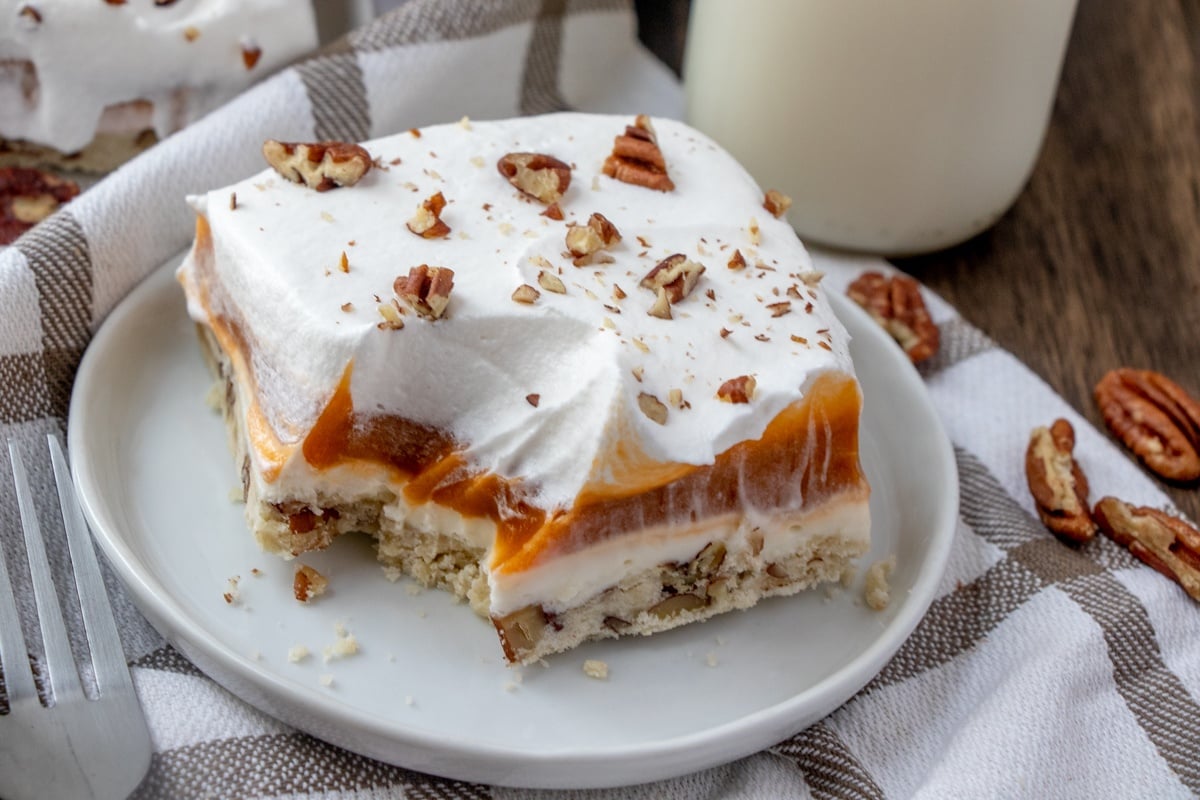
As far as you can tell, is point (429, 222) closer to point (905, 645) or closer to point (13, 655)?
point (13, 655)

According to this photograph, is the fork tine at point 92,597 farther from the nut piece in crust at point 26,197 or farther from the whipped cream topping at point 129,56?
the whipped cream topping at point 129,56

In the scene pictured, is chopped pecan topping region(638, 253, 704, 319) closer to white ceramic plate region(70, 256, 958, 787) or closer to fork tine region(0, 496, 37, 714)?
white ceramic plate region(70, 256, 958, 787)

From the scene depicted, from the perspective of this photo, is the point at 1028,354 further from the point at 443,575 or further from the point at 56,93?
the point at 56,93

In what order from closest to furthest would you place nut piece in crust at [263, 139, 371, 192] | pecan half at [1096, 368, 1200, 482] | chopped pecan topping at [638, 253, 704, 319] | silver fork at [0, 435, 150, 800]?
silver fork at [0, 435, 150, 800] < chopped pecan topping at [638, 253, 704, 319] < nut piece in crust at [263, 139, 371, 192] < pecan half at [1096, 368, 1200, 482]

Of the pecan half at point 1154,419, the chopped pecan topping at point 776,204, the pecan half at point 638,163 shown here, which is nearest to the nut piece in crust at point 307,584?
the pecan half at point 638,163

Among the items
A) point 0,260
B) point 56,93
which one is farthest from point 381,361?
point 56,93

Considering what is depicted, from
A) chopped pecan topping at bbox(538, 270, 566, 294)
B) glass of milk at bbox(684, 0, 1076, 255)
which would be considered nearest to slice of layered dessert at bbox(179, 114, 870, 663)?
chopped pecan topping at bbox(538, 270, 566, 294)

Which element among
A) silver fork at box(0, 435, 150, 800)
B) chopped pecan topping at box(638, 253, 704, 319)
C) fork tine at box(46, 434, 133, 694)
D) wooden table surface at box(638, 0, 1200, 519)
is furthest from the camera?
wooden table surface at box(638, 0, 1200, 519)
